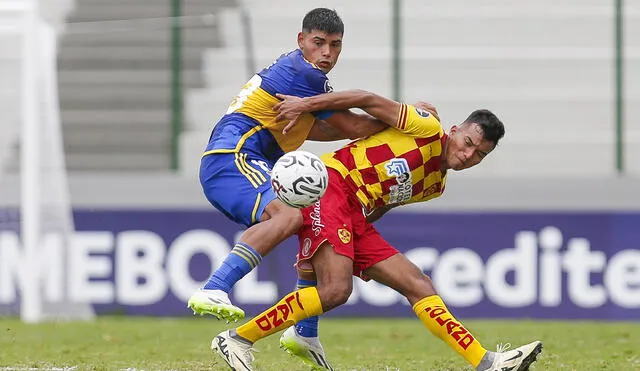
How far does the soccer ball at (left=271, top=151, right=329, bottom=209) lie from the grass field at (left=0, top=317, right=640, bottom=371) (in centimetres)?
163

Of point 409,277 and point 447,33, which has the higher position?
point 447,33

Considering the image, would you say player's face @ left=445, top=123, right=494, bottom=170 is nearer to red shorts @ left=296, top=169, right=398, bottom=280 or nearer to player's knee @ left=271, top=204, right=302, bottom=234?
red shorts @ left=296, top=169, right=398, bottom=280

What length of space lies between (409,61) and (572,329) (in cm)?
403

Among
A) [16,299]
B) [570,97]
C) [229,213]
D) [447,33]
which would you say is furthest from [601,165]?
[229,213]

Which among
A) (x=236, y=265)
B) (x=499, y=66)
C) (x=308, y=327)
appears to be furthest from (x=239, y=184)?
(x=499, y=66)

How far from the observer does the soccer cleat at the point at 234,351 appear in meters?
7.96

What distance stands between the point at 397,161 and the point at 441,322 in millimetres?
1036

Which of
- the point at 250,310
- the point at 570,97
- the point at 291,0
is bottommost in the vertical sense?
the point at 250,310

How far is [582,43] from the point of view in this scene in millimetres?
A: 15305

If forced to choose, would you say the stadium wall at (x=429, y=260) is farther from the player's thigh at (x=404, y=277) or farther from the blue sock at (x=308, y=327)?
the player's thigh at (x=404, y=277)

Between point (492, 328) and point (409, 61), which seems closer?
point (492, 328)

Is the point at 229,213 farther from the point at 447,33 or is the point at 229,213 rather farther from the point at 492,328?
the point at 447,33

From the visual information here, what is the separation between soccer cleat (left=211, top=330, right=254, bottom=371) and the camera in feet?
26.1

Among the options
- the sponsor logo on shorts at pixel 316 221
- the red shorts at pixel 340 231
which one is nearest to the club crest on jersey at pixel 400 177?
the red shorts at pixel 340 231
